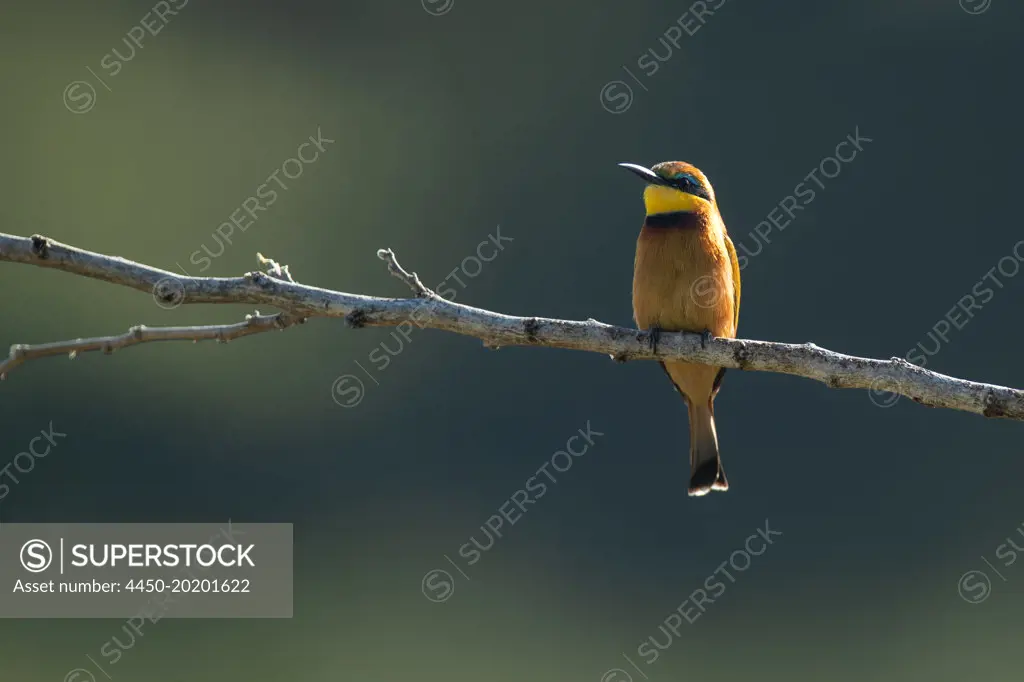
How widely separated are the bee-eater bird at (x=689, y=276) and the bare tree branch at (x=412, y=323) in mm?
518

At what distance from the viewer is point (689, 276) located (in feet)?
8.49

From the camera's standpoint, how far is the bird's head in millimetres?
2705

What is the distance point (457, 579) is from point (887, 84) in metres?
4.47

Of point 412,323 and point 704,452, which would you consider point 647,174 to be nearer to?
point 704,452

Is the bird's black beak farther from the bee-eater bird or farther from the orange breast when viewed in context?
the orange breast

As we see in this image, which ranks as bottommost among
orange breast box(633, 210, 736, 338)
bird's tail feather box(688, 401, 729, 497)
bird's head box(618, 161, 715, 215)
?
bird's tail feather box(688, 401, 729, 497)

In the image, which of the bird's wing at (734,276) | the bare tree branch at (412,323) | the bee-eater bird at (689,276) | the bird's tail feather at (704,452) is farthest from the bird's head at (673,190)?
the bare tree branch at (412,323)

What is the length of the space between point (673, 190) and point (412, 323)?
3.34 ft

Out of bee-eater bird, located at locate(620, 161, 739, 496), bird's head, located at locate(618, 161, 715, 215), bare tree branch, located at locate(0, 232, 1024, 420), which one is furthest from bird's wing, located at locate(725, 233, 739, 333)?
bare tree branch, located at locate(0, 232, 1024, 420)

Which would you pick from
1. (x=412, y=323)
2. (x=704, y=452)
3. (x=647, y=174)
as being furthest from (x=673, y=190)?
(x=412, y=323)

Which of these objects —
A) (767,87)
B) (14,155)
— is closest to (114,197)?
(14,155)

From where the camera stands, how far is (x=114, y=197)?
8.68m

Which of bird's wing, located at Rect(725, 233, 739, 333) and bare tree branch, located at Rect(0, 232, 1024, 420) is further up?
bird's wing, located at Rect(725, 233, 739, 333)

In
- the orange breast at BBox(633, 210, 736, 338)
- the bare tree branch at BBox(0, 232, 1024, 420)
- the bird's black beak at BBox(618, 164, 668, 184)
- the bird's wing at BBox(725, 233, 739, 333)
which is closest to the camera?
the bare tree branch at BBox(0, 232, 1024, 420)
